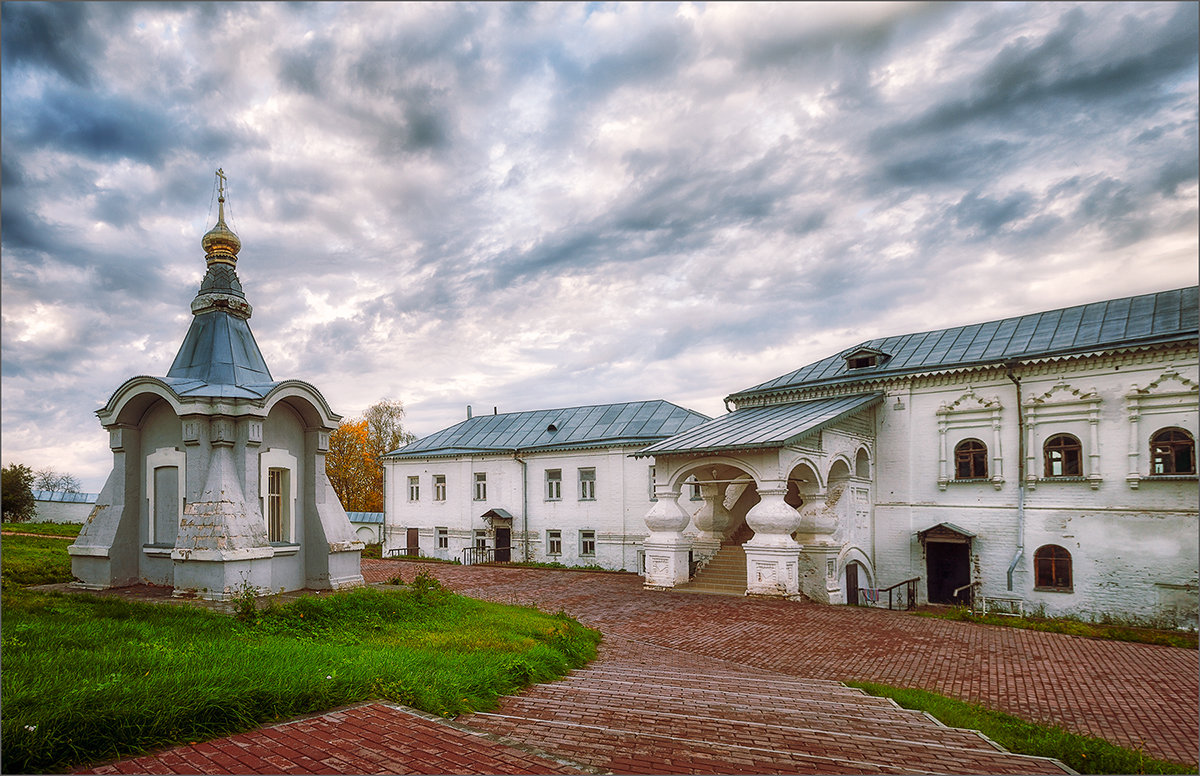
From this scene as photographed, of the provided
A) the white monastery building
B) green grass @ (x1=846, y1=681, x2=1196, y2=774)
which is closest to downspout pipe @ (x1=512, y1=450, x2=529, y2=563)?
the white monastery building

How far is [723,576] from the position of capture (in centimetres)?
1842

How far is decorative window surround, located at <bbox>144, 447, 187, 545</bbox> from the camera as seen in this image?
12.0 metres

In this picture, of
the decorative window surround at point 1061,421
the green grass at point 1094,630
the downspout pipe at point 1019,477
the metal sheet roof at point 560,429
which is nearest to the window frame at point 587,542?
the metal sheet roof at point 560,429

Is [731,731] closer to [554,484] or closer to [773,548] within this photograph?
[773,548]

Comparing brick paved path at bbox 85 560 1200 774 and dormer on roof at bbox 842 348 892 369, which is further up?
dormer on roof at bbox 842 348 892 369

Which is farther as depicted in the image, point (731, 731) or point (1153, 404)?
point (1153, 404)

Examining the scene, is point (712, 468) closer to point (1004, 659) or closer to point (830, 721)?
point (1004, 659)

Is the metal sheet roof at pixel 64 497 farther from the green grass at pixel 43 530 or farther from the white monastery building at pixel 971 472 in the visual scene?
the white monastery building at pixel 971 472

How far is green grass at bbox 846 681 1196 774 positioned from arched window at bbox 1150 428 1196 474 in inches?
522

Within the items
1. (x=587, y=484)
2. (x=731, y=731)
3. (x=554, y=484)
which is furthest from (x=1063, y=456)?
(x=554, y=484)

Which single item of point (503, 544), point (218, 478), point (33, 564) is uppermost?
point (218, 478)

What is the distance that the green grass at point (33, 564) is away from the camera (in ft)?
41.5

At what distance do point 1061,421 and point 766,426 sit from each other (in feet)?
26.3

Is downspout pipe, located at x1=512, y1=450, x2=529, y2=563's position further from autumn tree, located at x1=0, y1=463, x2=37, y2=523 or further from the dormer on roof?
autumn tree, located at x1=0, y1=463, x2=37, y2=523
